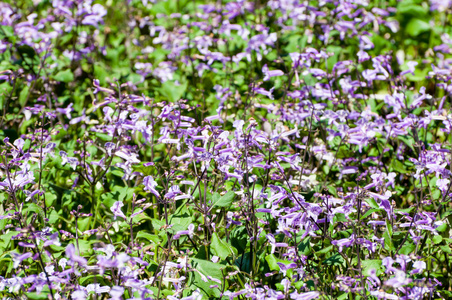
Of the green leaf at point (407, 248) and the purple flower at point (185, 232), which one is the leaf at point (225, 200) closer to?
the purple flower at point (185, 232)

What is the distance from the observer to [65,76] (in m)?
5.11

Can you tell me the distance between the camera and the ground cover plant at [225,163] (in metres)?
2.85

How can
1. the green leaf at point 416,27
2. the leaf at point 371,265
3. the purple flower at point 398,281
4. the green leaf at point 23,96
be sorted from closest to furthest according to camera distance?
1. the purple flower at point 398,281
2. the leaf at point 371,265
3. the green leaf at point 23,96
4. the green leaf at point 416,27

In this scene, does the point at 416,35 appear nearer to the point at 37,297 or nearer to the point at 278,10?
the point at 278,10

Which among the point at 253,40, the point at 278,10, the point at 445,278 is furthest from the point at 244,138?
the point at 278,10

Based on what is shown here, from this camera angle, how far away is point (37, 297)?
2.27 meters

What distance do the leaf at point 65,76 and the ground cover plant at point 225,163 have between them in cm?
3

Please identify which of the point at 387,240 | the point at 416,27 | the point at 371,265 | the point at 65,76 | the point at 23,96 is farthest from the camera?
the point at 416,27

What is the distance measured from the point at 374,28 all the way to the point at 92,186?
13.9 ft

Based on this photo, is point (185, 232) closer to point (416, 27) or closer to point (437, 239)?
point (437, 239)

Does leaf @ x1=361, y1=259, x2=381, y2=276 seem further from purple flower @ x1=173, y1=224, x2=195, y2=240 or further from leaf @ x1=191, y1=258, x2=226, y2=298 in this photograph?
purple flower @ x1=173, y1=224, x2=195, y2=240

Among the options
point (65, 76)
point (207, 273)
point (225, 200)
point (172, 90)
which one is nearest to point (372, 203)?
point (225, 200)

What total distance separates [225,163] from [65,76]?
281 cm

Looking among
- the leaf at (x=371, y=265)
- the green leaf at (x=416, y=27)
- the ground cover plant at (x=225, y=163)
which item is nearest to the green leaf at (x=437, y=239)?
the ground cover plant at (x=225, y=163)
